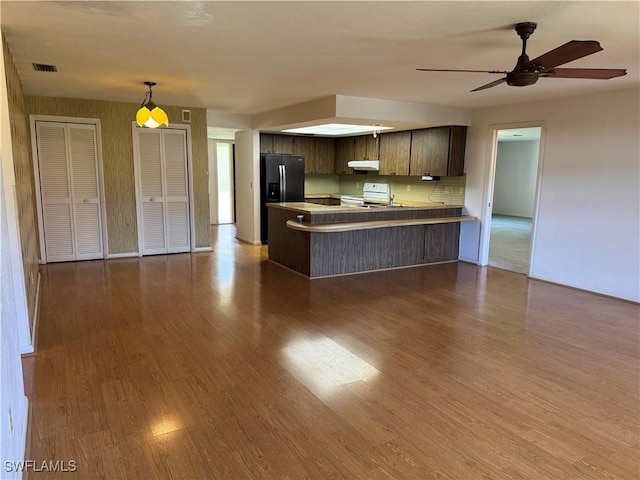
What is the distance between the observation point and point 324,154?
9.12m

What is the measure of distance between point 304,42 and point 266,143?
5175mm

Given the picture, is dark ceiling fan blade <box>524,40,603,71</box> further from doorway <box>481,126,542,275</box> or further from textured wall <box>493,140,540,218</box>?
textured wall <box>493,140,540,218</box>

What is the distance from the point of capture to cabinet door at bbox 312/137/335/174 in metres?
9.01

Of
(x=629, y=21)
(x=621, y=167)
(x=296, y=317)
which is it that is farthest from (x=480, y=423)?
(x=621, y=167)

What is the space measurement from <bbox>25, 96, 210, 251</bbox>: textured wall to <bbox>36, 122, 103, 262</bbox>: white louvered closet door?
171mm

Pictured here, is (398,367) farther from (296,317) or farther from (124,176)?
(124,176)

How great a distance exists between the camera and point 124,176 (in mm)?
6590

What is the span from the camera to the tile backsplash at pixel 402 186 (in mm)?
7160

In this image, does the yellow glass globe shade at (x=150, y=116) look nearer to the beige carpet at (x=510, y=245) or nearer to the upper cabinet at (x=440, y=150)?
the upper cabinet at (x=440, y=150)

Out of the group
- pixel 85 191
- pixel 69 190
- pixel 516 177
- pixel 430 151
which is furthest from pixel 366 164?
pixel 516 177

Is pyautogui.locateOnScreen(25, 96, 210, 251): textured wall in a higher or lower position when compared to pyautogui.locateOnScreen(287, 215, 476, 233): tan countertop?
higher

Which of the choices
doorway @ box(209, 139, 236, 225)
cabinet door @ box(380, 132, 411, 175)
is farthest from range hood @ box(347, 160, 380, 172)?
doorway @ box(209, 139, 236, 225)

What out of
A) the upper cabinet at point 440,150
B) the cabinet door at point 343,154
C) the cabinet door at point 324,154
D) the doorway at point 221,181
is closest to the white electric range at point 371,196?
the cabinet door at point 343,154

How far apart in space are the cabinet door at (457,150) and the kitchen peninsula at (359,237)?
0.59 m
